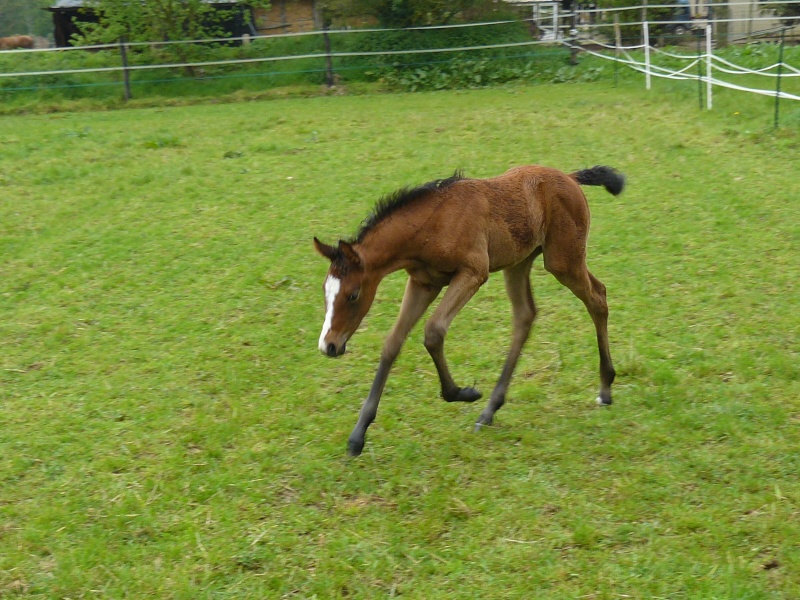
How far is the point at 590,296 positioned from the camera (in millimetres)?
5191

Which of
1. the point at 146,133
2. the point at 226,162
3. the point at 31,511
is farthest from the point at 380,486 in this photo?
the point at 146,133

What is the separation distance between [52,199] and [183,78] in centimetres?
1134

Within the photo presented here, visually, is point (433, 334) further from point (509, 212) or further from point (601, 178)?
point (601, 178)

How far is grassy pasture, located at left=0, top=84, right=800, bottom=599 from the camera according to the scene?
3.69 metres

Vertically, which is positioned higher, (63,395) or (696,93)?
(696,93)

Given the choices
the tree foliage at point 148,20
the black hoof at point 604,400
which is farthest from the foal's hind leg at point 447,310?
the tree foliage at point 148,20

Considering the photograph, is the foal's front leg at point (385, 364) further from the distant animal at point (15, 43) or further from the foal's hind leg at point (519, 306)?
the distant animal at point (15, 43)

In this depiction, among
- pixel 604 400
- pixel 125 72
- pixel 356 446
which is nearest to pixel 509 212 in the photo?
pixel 604 400

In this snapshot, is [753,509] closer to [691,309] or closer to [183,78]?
[691,309]

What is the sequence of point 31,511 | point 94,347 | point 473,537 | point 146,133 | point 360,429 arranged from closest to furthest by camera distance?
point 473,537 < point 31,511 < point 360,429 < point 94,347 < point 146,133

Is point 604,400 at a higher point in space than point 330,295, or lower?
lower

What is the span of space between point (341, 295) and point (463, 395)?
3.50 feet

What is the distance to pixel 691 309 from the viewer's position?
6.41m

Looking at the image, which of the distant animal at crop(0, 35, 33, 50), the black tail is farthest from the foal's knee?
the distant animal at crop(0, 35, 33, 50)
